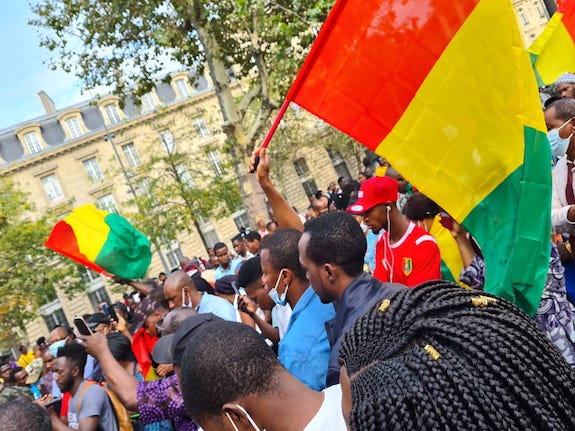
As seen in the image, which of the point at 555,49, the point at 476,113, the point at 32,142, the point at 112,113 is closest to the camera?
the point at 476,113

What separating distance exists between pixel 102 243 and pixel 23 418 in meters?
4.45

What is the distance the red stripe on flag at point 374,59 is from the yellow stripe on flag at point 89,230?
4515mm

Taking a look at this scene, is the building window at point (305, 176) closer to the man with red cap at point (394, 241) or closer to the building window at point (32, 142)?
the building window at point (32, 142)

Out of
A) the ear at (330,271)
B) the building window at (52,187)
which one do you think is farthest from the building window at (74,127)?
the ear at (330,271)

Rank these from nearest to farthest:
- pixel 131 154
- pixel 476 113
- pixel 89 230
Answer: pixel 476 113 → pixel 89 230 → pixel 131 154

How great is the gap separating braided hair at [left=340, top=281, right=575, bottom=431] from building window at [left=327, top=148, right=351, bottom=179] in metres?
42.0

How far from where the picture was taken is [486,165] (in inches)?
98.0

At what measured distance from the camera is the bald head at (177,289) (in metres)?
4.60

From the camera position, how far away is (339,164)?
1735 inches

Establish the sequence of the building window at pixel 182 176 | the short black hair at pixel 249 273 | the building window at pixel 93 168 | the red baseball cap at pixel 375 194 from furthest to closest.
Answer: the building window at pixel 93 168 < the building window at pixel 182 176 < the short black hair at pixel 249 273 < the red baseball cap at pixel 375 194

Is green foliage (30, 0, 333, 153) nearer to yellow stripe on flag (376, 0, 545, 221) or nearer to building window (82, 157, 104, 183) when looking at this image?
yellow stripe on flag (376, 0, 545, 221)

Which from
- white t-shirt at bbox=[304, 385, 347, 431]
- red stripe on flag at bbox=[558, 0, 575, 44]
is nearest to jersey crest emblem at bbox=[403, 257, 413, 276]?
white t-shirt at bbox=[304, 385, 347, 431]

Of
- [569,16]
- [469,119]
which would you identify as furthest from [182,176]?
[469,119]

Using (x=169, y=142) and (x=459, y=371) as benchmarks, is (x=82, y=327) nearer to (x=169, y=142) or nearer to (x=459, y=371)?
(x=459, y=371)
